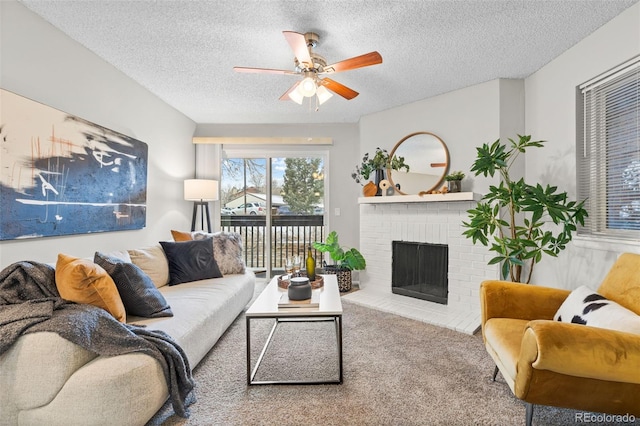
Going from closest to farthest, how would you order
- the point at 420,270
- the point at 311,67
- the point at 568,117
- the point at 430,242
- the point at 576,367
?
1. the point at 576,367
2. the point at 311,67
3. the point at 568,117
4. the point at 430,242
5. the point at 420,270

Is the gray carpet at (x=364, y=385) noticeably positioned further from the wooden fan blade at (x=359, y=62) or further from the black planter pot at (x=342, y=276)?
the wooden fan blade at (x=359, y=62)

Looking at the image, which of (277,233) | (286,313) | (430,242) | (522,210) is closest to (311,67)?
(286,313)

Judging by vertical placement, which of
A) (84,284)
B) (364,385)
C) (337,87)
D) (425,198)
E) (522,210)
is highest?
(337,87)

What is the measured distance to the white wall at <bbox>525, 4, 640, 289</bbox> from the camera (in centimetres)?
210

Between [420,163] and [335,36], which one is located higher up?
[335,36]

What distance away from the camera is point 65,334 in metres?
1.29

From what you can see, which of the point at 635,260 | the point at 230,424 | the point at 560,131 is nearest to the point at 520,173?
the point at 560,131

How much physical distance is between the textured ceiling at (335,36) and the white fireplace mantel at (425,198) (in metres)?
1.16

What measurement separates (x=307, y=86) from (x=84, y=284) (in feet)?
5.96

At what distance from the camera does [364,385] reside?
73.3 inches

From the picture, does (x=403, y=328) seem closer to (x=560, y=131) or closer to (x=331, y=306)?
(x=331, y=306)

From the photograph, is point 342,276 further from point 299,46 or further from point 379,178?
point 299,46

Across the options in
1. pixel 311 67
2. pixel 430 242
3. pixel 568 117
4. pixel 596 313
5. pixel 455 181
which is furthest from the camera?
pixel 430 242

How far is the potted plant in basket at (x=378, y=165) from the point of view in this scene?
366 cm
